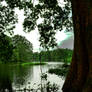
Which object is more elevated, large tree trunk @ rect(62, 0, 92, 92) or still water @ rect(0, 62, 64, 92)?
large tree trunk @ rect(62, 0, 92, 92)

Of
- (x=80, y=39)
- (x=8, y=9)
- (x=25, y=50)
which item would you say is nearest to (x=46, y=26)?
(x=8, y=9)

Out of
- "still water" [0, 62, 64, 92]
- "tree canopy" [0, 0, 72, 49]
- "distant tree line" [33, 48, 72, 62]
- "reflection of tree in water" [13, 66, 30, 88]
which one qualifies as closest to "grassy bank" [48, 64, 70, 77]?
"still water" [0, 62, 64, 92]

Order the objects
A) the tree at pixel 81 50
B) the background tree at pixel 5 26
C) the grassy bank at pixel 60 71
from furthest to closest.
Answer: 1. the grassy bank at pixel 60 71
2. the background tree at pixel 5 26
3. the tree at pixel 81 50

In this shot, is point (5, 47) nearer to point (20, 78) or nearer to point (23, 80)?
point (23, 80)

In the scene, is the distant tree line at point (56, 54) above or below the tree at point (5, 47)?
below

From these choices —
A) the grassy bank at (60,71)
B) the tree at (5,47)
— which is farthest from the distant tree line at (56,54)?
the grassy bank at (60,71)

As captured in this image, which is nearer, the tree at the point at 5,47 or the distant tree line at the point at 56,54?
the tree at the point at 5,47

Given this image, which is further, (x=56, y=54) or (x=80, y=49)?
(x=56, y=54)

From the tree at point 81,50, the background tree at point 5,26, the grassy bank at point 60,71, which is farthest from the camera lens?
the grassy bank at point 60,71

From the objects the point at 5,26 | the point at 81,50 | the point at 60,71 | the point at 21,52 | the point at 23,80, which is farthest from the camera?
the point at 21,52

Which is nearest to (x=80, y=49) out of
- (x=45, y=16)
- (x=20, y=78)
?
(x=45, y=16)

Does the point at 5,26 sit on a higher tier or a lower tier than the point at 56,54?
higher

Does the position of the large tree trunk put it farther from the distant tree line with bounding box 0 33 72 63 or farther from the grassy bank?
the grassy bank

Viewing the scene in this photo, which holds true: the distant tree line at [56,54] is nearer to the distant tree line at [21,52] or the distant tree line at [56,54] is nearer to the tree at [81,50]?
the distant tree line at [21,52]
